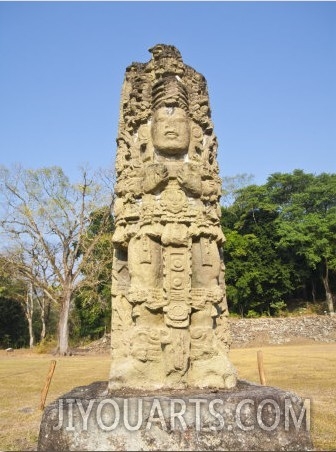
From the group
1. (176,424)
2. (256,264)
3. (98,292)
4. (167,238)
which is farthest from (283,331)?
(176,424)

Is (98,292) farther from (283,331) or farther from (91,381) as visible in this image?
(91,381)

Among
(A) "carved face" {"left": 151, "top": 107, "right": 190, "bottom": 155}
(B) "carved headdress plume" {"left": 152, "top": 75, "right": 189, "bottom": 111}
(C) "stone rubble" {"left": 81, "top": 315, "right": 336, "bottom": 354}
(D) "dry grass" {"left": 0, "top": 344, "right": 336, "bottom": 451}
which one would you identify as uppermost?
(B) "carved headdress plume" {"left": 152, "top": 75, "right": 189, "bottom": 111}

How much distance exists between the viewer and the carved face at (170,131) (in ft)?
15.7

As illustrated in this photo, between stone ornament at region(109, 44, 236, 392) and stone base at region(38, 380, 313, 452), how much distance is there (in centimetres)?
58

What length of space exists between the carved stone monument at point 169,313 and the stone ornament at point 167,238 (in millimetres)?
12

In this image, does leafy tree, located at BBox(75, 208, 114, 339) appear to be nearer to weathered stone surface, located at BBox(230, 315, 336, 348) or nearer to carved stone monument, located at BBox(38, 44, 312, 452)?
weathered stone surface, located at BBox(230, 315, 336, 348)

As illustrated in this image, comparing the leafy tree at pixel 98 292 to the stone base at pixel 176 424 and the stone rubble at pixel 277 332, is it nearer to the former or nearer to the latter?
the stone rubble at pixel 277 332

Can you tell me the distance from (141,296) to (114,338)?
31.4 inches

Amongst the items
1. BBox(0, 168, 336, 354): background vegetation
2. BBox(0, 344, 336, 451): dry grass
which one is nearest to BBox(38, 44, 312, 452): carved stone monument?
BBox(0, 344, 336, 451): dry grass

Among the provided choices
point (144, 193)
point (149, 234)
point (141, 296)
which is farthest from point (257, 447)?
point (144, 193)

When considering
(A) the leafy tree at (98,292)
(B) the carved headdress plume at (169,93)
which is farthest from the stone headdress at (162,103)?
(A) the leafy tree at (98,292)

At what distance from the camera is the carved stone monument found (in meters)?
3.26

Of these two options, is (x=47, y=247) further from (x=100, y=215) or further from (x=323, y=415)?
(x=323, y=415)

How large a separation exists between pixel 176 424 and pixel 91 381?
8.34 metres
